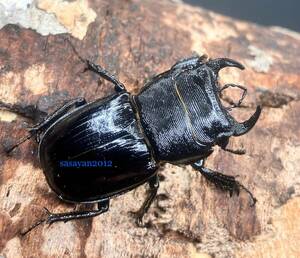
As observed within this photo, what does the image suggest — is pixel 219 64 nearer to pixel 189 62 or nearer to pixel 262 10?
pixel 189 62

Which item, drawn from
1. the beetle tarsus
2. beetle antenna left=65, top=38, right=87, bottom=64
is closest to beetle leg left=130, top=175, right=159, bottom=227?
the beetle tarsus

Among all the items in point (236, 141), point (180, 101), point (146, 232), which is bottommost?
point (146, 232)

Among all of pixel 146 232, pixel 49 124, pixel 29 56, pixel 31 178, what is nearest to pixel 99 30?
pixel 29 56


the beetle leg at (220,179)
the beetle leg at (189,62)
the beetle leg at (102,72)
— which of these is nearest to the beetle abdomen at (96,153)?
the beetle leg at (102,72)

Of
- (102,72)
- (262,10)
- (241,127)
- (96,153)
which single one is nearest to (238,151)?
(241,127)

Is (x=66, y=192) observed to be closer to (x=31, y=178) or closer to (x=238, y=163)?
(x=31, y=178)

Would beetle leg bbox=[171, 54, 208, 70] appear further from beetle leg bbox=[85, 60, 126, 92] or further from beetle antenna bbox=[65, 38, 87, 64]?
beetle antenna bbox=[65, 38, 87, 64]
